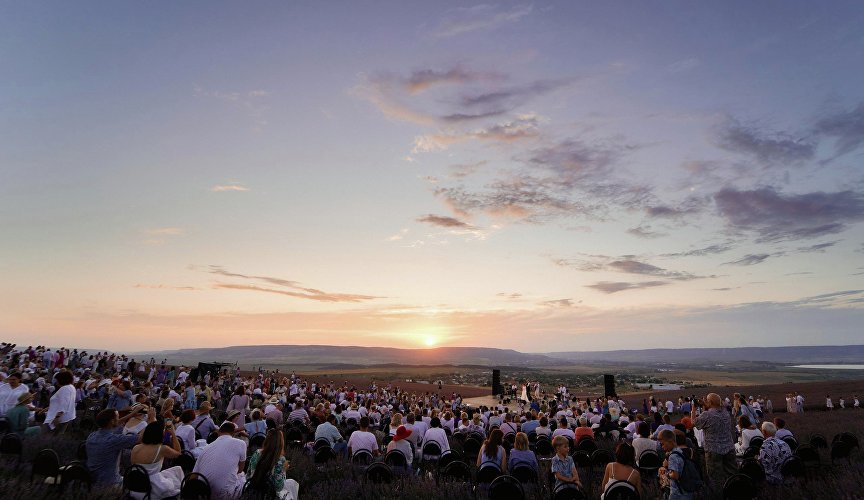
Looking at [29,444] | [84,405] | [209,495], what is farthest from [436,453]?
[84,405]

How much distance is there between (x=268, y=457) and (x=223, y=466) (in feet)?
2.21

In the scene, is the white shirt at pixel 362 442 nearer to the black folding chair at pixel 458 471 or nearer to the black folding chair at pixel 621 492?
the black folding chair at pixel 458 471

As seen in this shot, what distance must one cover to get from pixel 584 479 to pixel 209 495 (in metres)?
7.55

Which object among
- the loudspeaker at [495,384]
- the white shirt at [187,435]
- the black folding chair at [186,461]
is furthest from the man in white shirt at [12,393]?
the loudspeaker at [495,384]

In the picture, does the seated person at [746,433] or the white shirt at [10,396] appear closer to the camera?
the white shirt at [10,396]

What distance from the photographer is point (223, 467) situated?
21.7ft

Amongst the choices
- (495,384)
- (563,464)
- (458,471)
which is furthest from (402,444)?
(495,384)

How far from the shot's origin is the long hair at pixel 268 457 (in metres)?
6.54

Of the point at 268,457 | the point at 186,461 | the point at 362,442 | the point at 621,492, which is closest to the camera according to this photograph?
the point at 621,492

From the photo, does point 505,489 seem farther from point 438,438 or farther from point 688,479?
point 438,438

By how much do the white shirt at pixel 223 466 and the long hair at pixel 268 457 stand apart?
339 millimetres

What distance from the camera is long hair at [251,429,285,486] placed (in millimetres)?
6543

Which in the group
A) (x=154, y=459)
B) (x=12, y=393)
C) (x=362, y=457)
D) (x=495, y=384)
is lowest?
(x=495, y=384)

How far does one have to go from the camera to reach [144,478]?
5.94 m
